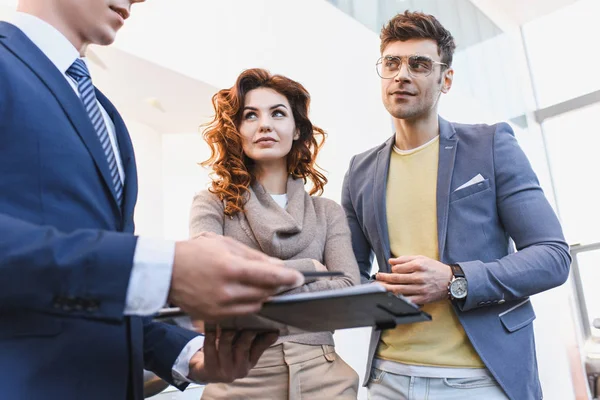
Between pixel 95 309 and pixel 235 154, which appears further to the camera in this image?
pixel 235 154

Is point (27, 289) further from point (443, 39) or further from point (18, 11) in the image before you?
point (443, 39)

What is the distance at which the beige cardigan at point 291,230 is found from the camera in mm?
1644

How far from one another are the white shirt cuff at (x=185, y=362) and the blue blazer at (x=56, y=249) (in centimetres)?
11

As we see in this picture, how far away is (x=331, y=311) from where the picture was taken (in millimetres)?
763

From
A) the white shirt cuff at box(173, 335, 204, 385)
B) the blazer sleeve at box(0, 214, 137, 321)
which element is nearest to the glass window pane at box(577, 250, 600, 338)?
the white shirt cuff at box(173, 335, 204, 385)

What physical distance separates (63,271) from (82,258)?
0.08 ft

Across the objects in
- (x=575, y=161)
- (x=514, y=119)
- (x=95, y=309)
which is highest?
(x=514, y=119)

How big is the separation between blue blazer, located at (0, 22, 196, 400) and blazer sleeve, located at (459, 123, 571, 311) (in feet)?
3.06

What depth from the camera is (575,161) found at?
25.2 ft

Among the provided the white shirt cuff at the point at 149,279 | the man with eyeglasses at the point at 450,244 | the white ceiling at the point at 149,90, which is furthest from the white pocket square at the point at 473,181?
the white ceiling at the point at 149,90

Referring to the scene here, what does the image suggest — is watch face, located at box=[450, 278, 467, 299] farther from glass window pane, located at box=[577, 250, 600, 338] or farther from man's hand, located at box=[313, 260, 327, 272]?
glass window pane, located at box=[577, 250, 600, 338]

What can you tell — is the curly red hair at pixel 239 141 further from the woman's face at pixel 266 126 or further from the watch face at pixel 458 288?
the watch face at pixel 458 288

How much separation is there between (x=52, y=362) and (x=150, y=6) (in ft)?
12.8

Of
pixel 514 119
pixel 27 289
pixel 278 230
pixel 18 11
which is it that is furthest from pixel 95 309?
pixel 514 119
